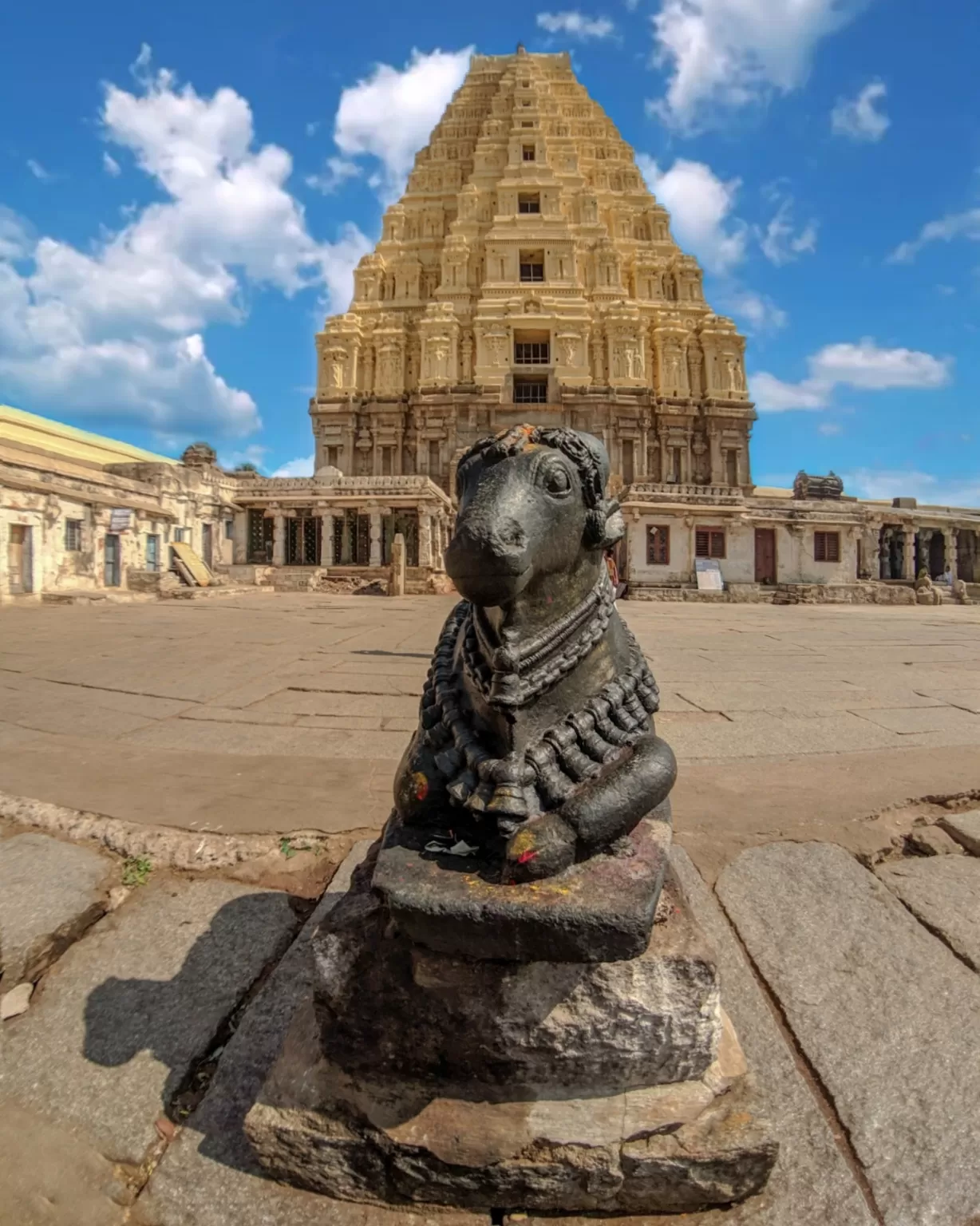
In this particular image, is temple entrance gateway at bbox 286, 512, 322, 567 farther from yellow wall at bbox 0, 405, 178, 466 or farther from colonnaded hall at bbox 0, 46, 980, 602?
yellow wall at bbox 0, 405, 178, 466

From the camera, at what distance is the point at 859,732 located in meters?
4.66

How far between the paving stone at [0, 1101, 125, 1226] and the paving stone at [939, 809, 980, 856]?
121 inches

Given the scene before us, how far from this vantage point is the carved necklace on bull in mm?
1394

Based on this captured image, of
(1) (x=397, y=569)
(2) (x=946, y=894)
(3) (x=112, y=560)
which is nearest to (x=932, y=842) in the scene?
(2) (x=946, y=894)

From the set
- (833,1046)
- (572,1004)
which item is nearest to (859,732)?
(833,1046)

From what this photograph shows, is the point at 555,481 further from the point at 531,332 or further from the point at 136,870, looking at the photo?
the point at 531,332

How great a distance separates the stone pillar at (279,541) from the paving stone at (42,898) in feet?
78.6

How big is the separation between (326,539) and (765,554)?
1635 centimetres

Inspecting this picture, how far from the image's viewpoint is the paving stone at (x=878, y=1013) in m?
1.35

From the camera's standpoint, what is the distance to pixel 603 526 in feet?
4.92

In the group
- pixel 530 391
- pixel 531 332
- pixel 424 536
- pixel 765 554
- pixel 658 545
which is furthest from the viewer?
pixel 530 391

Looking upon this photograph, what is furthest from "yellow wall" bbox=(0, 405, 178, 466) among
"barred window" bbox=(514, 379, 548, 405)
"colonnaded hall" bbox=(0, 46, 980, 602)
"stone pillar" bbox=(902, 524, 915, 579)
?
"stone pillar" bbox=(902, 524, 915, 579)

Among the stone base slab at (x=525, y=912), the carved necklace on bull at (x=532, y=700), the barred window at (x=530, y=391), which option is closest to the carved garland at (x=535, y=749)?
the carved necklace on bull at (x=532, y=700)

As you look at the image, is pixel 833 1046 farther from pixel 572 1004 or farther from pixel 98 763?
pixel 98 763
